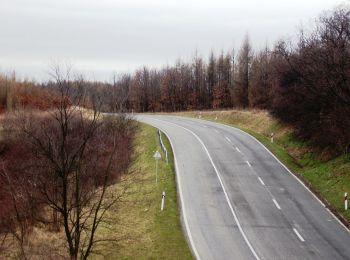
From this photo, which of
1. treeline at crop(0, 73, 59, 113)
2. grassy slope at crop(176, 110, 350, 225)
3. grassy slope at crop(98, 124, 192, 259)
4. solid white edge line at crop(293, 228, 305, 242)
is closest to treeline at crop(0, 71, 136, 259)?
grassy slope at crop(98, 124, 192, 259)

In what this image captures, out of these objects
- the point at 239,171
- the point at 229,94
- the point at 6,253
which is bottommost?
the point at 6,253

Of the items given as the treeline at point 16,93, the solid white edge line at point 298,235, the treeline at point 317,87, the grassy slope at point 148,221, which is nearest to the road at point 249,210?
the solid white edge line at point 298,235

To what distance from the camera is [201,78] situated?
11438cm

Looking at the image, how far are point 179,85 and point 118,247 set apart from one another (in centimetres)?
9396

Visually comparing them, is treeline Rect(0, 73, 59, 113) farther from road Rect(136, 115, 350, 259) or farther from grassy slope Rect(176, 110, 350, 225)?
road Rect(136, 115, 350, 259)

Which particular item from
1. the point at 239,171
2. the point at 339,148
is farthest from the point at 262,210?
the point at 339,148

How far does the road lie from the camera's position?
21.2 meters

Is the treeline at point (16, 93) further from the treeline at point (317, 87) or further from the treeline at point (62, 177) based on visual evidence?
the treeline at point (317, 87)

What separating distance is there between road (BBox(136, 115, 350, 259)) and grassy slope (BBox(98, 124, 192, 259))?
2.32 feet

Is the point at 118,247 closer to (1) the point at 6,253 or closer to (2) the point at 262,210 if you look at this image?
(1) the point at 6,253

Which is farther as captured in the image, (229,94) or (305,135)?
(229,94)

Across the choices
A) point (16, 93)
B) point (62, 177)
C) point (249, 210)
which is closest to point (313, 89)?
point (249, 210)

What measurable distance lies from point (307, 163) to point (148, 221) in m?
15.7

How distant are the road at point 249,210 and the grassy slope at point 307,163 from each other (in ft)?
2.56
